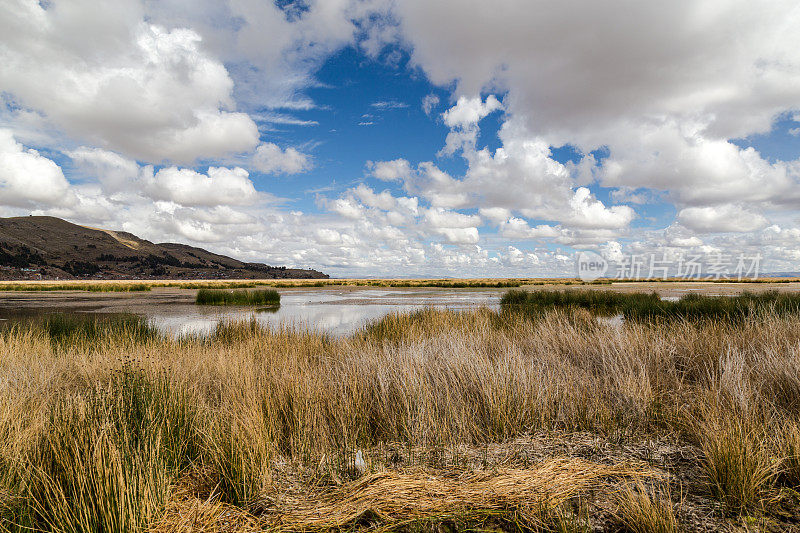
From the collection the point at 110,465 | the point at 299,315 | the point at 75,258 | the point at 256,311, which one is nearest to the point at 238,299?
the point at 256,311

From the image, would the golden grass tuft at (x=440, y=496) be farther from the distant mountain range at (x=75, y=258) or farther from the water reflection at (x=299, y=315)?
the distant mountain range at (x=75, y=258)

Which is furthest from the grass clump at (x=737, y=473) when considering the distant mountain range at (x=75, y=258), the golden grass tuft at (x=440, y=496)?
the distant mountain range at (x=75, y=258)

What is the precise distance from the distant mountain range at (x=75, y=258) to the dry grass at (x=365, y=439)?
539ft

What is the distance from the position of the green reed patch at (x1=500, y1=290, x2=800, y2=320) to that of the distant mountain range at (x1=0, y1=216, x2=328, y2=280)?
160621mm

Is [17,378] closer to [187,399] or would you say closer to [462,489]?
[187,399]

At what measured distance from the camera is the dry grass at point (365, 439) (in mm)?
2752

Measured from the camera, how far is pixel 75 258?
156000mm

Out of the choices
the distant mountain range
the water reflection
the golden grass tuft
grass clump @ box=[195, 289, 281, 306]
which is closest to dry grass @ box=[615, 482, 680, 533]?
the golden grass tuft

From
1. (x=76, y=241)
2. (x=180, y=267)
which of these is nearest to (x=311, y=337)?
(x=180, y=267)

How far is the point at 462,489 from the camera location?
2980 mm

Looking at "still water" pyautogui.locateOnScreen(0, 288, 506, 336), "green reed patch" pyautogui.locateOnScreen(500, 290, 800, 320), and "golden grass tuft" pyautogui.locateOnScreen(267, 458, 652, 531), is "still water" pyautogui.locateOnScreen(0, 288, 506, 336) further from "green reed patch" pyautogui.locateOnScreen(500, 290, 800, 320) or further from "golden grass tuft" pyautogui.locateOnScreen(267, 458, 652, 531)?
"golden grass tuft" pyautogui.locateOnScreen(267, 458, 652, 531)

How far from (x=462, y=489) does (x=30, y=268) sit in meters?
182

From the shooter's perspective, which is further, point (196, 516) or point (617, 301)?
point (617, 301)

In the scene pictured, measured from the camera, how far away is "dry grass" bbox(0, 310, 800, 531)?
275 centimetres
